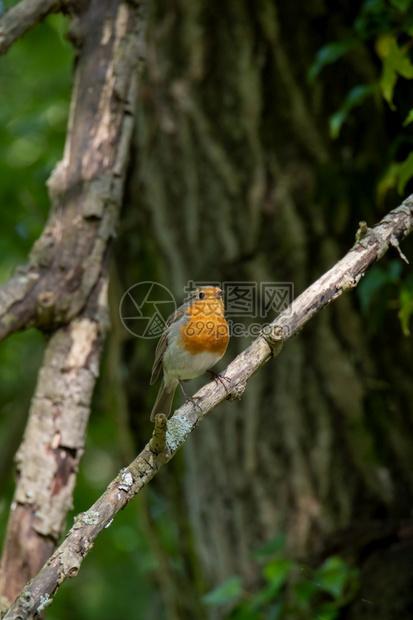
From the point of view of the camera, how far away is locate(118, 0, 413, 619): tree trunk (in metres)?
4.00

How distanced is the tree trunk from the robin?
2.15 feet

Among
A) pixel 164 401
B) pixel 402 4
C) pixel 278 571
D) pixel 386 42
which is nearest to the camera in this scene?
pixel 402 4

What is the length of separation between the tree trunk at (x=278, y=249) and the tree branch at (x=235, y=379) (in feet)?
5.10

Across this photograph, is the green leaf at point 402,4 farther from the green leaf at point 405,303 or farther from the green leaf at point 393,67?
the green leaf at point 405,303

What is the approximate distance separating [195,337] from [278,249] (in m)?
1.03

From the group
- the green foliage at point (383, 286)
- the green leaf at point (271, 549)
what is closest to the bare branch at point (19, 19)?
the green foliage at point (383, 286)

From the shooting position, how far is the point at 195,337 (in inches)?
142

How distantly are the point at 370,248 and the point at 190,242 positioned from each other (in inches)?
89.4

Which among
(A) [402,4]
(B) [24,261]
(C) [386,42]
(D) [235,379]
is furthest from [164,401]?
(A) [402,4]

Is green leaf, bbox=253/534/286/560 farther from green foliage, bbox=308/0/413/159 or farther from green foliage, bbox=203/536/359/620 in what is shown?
green foliage, bbox=308/0/413/159

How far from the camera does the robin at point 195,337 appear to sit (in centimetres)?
359

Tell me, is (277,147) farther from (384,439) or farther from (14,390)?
(14,390)

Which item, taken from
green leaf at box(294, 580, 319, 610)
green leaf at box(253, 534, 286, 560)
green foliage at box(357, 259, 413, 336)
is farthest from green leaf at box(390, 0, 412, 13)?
green leaf at box(294, 580, 319, 610)

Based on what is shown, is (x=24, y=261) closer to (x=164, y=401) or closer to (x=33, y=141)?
(x=33, y=141)
